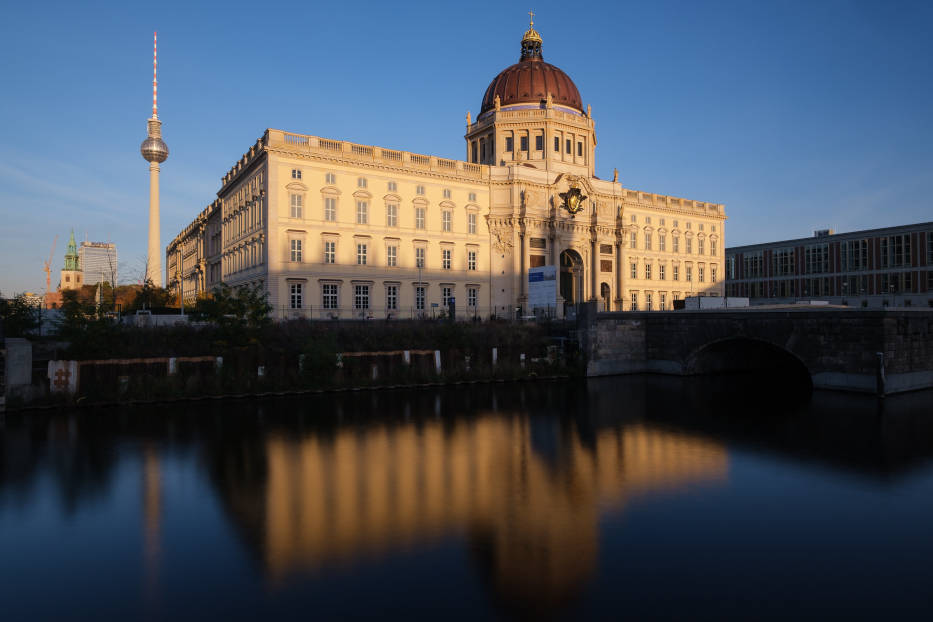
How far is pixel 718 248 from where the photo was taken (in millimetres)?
75250

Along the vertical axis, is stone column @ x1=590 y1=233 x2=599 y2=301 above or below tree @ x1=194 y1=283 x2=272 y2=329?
above

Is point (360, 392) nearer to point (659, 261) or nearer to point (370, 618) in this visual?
point (370, 618)

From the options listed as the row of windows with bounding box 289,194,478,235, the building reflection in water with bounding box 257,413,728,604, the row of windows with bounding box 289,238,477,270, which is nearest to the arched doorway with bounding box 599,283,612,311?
the row of windows with bounding box 289,238,477,270

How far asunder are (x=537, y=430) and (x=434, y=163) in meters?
36.4

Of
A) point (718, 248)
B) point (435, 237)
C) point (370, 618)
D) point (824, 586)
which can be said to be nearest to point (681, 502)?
point (824, 586)

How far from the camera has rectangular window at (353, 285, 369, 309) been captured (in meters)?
49.0

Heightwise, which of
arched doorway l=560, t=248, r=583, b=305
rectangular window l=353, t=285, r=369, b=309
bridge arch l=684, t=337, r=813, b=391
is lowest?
bridge arch l=684, t=337, r=813, b=391

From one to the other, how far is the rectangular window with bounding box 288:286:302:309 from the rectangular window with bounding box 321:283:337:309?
1904mm

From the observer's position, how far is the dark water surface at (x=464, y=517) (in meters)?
8.57

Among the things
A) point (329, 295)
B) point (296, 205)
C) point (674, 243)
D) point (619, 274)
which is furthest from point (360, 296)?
point (674, 243)

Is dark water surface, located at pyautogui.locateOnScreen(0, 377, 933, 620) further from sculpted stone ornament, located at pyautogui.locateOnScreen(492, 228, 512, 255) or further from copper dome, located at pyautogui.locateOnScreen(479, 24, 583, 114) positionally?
copper dome, located at pyautogui.locateOnScreen(479, 24, 583, 114)

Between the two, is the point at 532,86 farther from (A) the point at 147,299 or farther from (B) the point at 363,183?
(A) the point at 147,299

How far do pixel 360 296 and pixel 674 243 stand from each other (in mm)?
41000

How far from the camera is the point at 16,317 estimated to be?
2783cm
